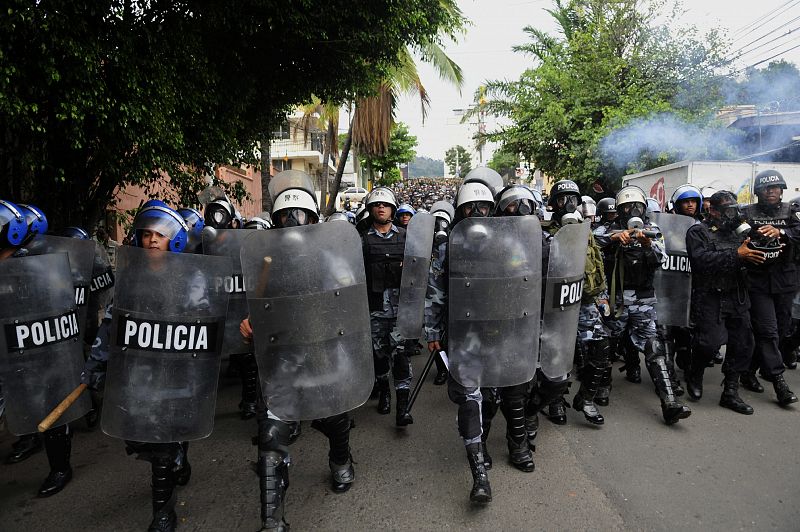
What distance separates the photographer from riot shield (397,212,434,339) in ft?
16.3

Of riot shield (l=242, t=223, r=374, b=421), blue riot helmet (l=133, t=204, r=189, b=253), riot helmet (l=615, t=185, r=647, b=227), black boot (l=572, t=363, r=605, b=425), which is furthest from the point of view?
riot helmet (l=615, t=185, r=647, b=227)

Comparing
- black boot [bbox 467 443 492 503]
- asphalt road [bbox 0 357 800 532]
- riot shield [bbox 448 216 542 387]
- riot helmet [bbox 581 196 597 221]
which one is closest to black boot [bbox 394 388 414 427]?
asphalt road [bbox 0 357 800 532]

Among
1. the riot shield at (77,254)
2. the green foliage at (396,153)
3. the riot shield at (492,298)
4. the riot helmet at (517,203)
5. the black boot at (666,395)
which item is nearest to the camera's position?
the riot shield at (492,298)

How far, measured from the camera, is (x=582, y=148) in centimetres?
1566

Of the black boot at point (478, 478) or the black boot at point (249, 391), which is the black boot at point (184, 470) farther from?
the black boot at point (478, 478)

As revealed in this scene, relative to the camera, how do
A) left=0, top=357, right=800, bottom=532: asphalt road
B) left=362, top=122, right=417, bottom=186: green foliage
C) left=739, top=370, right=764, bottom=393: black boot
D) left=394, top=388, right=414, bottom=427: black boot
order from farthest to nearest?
left=362, top=122, right=417, bottom=186: green foliage → left=739, top=370, right=764, bottom=393: black boot → left=394, top=388, right=414, bottom=427: black boot → left=0, top=357, right=800, bottom=532: asphalt road

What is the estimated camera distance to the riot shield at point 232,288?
446 cm

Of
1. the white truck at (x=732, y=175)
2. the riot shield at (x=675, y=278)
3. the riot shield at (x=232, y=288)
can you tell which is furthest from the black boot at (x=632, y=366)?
the white truck at (x=732, y=175)

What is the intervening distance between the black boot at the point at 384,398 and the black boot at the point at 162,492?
2.29m

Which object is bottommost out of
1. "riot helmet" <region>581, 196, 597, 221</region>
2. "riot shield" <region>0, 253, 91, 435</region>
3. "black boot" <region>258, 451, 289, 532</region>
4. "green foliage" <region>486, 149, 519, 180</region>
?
"black boot" <region>258, 451, 289, 532</region>

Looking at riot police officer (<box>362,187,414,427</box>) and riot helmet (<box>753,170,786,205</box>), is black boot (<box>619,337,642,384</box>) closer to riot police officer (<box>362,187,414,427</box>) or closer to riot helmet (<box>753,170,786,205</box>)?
riot helmet (<box>753,170,786,205</box>)

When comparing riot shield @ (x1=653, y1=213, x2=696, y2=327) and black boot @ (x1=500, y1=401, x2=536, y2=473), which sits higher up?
riot shield @ (x1=653, y1=213, x2=696, y2=327)

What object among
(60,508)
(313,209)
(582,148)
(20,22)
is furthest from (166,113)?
(582,148)

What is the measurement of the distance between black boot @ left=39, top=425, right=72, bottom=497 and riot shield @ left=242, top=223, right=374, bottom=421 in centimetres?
177
